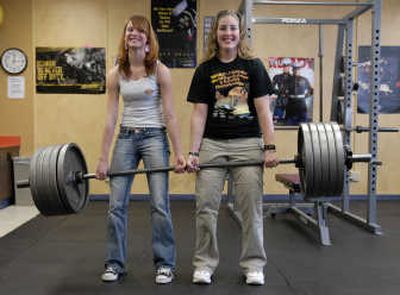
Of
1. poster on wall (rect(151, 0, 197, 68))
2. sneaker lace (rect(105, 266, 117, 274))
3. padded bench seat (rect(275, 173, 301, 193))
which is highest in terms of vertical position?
poster on wall (rect(151, 0, 197, 68))

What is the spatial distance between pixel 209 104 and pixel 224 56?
0.80ft

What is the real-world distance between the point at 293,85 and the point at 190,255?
2.92 metres

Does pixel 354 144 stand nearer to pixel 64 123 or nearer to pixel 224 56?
pixel 64 123

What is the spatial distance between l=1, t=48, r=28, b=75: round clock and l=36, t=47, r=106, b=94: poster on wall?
16cm

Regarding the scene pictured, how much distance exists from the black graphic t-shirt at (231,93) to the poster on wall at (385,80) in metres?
3.43

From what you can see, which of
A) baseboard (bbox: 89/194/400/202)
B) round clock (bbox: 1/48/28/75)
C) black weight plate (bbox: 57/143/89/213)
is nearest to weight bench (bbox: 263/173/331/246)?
Answer: baseboard (bbox: 89/194/400/202)

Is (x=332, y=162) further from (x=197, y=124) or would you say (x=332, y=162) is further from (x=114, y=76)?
(x=114, y=76)

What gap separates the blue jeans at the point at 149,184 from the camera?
2.59 metres

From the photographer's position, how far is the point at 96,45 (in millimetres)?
Answer: 5578

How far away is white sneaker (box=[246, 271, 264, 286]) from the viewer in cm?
259

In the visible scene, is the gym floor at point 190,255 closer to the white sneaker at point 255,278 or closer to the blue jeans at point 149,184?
the white sneaker at point 255,278

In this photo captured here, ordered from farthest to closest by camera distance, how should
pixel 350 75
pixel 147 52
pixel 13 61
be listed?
pixel 13 61, pixel 350 75, pixel 147 52

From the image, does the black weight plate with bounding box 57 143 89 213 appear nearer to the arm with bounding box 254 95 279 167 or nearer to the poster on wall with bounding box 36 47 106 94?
the arm with bounding box 254 95 279 167

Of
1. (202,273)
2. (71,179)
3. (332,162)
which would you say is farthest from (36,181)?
(332,162)
